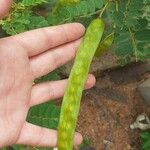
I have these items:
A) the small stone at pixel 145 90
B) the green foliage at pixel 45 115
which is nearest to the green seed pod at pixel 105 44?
the green foliage at pixel 45 115

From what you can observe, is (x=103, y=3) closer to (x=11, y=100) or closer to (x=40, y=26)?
(x=40, y=26)

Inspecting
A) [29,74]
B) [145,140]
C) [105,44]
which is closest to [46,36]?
[29,74]

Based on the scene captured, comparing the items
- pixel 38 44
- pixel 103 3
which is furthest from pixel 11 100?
pixel 103 3

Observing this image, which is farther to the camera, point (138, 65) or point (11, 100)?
point (138, 65)

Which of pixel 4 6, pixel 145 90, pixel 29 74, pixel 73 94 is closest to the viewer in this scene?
pixel 4 6

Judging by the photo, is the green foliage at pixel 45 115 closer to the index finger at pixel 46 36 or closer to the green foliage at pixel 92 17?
the green foliage at pixel 92 17

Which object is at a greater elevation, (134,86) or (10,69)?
(10,69)

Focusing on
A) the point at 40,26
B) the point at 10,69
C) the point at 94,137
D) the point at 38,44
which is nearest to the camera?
the point at 10,69

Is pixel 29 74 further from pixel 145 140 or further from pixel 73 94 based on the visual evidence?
pixel 145 140
